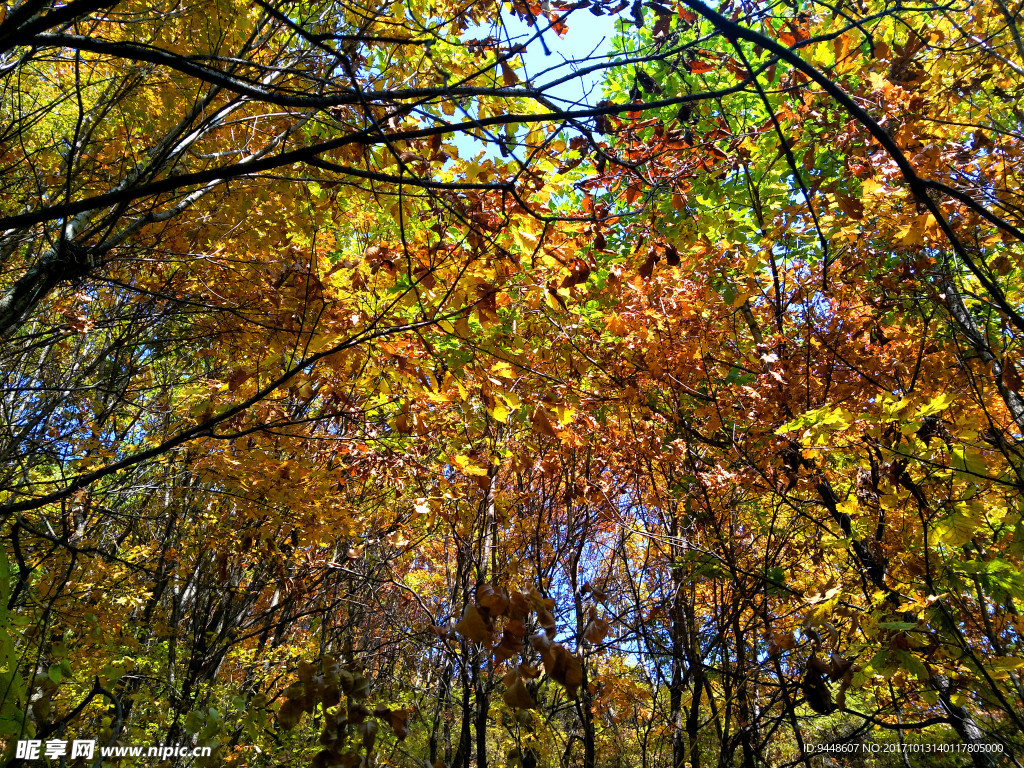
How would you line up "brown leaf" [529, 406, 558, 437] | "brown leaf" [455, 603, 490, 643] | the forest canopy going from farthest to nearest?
"brown leaf" [529, 406, 558, 437] → the forest canopy → "brown leaf" [455, 603, 490, 643]

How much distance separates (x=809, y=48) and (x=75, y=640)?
27.1 feet

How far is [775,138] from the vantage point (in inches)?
145

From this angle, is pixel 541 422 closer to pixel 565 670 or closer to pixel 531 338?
pixel 565 670

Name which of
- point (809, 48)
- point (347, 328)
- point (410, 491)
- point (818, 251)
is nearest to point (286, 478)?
point (410, 491)

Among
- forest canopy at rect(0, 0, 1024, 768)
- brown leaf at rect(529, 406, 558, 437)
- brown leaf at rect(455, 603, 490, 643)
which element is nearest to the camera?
brown leaf at rect(455, 603, 490, 643)

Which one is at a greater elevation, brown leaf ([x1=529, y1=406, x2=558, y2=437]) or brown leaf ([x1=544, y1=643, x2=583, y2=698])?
brown leaf ([x1=529, y1=406, x2=558, y2=437])

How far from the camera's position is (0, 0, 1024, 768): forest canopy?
201 cm

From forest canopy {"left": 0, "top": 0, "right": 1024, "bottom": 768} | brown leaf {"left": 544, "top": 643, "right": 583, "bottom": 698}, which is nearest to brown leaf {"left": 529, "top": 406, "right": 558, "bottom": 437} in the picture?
forest canopy {"left": 0, "top": 0, "right": 1024, "bottom": 768}

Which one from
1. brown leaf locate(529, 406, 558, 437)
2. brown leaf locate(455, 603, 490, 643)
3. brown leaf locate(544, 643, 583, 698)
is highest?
brown leaf locate(529, 406, 558, 437)

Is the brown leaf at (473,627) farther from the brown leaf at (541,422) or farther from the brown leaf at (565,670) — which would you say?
the brown leaf at (541,422)

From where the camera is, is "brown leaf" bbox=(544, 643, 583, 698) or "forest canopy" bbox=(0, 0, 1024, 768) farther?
"forest canopy" bbox=(0, 0, 1024, 768)

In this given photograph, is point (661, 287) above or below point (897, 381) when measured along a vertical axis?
above

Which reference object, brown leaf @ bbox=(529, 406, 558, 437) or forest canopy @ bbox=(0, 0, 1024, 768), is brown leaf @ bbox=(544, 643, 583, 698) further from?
brown leaf @ bbox=(529, 406, 558, 437)

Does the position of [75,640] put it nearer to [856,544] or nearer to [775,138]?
[856,544]
